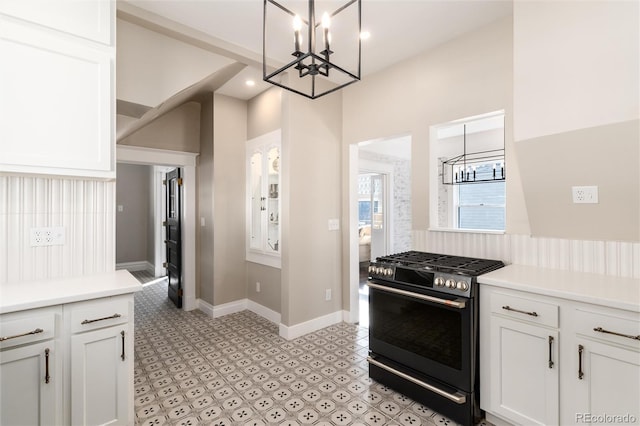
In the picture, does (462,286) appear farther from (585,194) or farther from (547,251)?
(585,194)

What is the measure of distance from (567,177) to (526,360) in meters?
1.18

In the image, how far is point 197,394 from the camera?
2367 mm

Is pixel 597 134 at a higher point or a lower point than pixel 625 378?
higher

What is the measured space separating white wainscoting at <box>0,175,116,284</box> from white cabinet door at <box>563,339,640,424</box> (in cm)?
290

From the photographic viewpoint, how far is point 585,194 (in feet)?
6.74

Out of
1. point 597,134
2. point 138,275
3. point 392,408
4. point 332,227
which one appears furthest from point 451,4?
point 138,275

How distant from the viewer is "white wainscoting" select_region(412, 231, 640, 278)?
2012mm

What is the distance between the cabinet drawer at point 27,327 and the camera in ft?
4.90

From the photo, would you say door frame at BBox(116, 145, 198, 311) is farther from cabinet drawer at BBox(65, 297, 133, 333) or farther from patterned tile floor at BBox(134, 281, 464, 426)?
cabinet drawer at BBox(65, 297, 133, 333)

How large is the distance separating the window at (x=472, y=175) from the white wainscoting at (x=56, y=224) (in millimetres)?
4578

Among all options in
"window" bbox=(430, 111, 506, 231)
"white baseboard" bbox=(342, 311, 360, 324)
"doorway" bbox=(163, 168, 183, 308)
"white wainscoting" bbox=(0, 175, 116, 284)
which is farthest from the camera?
"window" bbox=(430, 111, 506, 231)

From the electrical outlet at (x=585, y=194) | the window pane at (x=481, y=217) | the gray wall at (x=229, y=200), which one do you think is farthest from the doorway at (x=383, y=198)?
the electrical outlet at (x=585, y=194)

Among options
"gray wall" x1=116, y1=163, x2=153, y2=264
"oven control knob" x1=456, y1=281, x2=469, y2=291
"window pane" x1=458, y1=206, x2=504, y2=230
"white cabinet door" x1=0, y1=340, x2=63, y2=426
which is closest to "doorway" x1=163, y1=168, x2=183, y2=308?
"gray wall" x1=116, y1=163, x2=153, y2=264

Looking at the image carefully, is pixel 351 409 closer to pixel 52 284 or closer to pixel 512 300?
pixel 512 300
